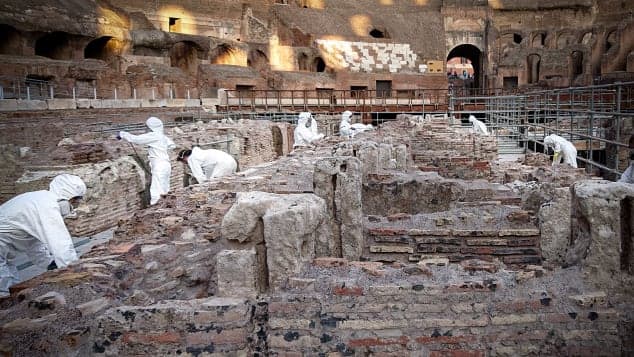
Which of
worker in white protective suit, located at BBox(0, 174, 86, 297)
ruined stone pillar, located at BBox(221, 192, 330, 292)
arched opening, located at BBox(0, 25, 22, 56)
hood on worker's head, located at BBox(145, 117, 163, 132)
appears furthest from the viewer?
arched opening, located at BBox(0, 25, 22, 56)

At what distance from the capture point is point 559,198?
14.3 feet

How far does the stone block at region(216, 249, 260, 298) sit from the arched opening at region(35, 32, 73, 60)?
28.0 metres

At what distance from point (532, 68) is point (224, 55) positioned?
71.4 feet

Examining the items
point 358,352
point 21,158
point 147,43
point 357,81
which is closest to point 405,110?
point 357,81

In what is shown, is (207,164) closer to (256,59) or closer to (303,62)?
(303,62)

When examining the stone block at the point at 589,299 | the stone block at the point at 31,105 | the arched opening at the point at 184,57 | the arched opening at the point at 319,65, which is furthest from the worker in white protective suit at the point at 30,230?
the arched opening at the point at 319,65

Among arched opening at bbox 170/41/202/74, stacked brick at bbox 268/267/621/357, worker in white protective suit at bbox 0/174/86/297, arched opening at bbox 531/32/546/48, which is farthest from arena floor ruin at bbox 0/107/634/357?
arched opening at bbox 531/32/546/48

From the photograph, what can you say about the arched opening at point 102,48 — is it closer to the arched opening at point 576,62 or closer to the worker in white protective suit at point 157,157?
the worker in white protective suit at point 157,157

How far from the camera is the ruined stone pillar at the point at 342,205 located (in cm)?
461

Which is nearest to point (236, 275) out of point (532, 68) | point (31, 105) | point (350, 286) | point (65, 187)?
point (350, 286)

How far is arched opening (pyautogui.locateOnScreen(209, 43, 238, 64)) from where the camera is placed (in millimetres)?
33869

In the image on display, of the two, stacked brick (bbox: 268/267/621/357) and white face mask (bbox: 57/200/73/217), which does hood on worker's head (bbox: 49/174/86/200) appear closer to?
white face mask (bbox: 57/200/73/217)

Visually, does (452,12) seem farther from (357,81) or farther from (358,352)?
(358,352)

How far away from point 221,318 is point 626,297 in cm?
255
